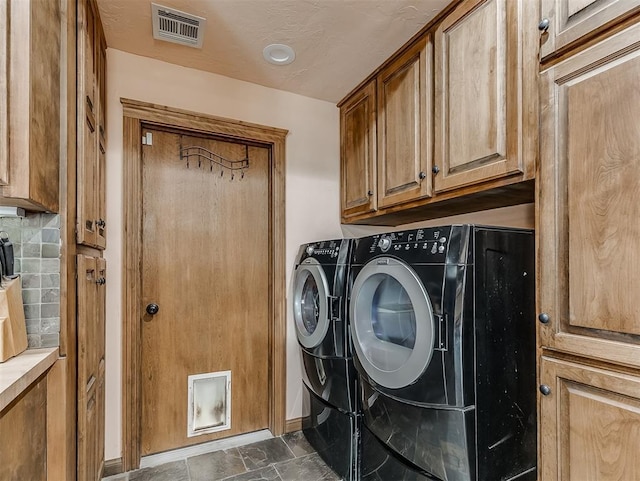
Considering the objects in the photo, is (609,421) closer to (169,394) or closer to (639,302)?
(639,302)

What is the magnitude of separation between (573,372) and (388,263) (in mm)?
746

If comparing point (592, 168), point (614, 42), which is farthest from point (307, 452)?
point (614, 42)

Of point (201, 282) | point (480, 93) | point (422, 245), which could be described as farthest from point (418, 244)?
point (201, 282)

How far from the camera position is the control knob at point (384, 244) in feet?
5.26

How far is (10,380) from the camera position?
0.93 m

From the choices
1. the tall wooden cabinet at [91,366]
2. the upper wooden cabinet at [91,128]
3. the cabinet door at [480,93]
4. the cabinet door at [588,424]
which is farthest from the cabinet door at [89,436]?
the cabinet door at [480,93]

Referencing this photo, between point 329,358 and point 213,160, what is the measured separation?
1.47 m

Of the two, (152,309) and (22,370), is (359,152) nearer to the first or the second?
(152,309)

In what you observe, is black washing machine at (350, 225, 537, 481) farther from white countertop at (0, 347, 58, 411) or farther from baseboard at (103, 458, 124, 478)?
baseboard at (103, 458, 124, 478)

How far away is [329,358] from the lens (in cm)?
200

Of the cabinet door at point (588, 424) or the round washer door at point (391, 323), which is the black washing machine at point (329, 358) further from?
the cabinet door at point (588, 424)

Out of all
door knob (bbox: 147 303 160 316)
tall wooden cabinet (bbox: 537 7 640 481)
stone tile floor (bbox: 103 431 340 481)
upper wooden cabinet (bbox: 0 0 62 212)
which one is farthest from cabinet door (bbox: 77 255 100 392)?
tall wooden cabinet (bbox: 537 7 640 481)

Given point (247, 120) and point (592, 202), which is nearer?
point (592, 202)

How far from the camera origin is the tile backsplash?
122 centimetres
